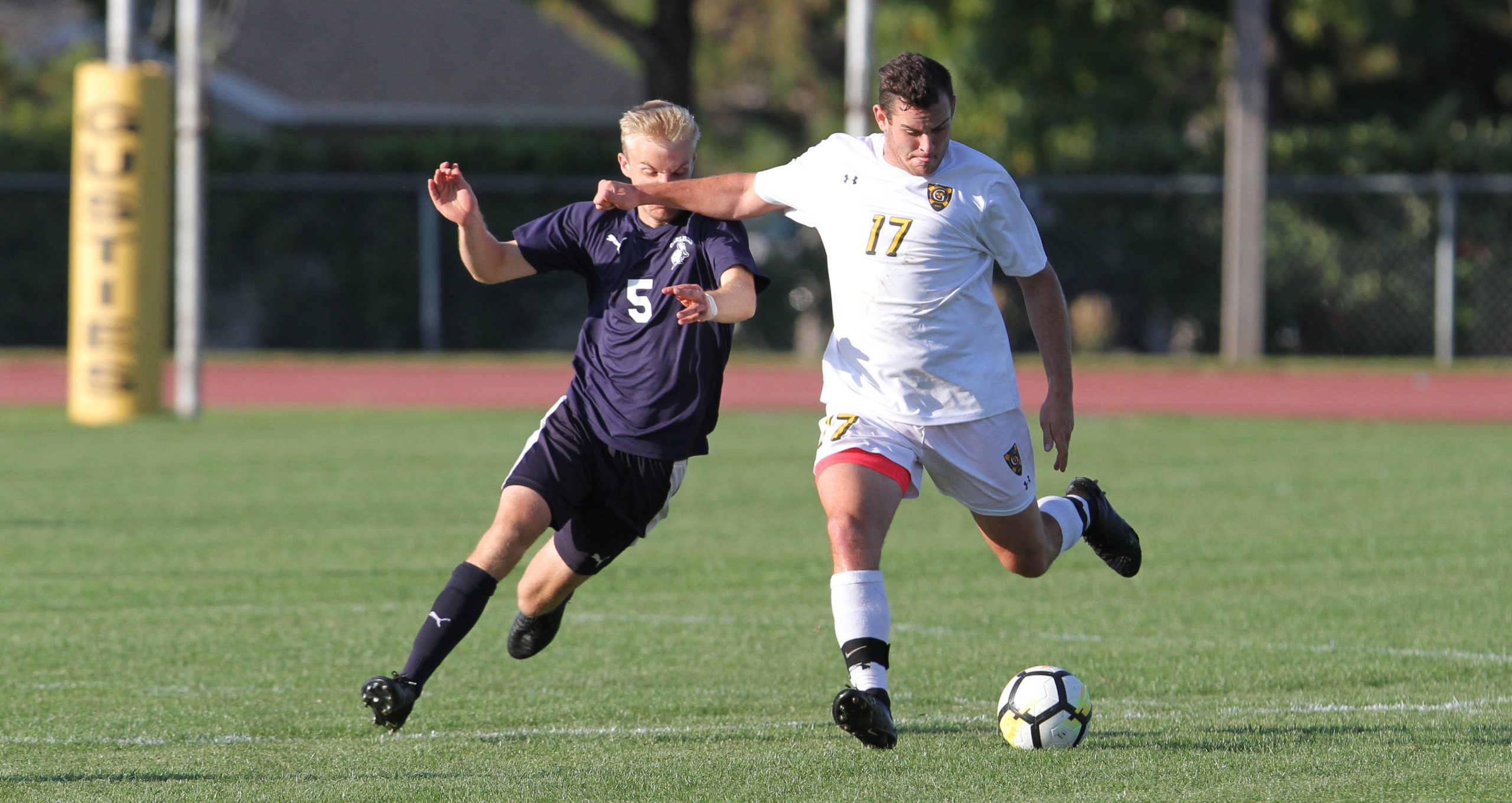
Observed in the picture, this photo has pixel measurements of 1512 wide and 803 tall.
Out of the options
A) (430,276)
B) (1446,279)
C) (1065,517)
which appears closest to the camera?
(1065,517)

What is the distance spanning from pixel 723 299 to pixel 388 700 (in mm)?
1597

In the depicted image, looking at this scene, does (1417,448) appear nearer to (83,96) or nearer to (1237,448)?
(1237,448)

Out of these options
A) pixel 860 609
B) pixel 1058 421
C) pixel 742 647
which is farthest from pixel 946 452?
pixel 742 647

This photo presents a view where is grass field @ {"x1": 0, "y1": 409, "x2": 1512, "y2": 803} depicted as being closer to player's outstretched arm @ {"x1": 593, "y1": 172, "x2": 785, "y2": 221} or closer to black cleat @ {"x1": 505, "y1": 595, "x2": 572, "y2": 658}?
black cleat @ {"x1": 505, "y1": 595, "x2": 572, "y2": 658}

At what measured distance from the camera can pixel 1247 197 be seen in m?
24.0

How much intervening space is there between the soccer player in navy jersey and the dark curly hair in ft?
2.50

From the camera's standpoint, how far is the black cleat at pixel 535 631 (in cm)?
668

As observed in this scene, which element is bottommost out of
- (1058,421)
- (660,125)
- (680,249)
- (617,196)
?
(1058,421)

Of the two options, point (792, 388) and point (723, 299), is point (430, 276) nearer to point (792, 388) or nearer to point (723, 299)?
point (792, 388)

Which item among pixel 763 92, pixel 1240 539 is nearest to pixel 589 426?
pixel 1240 539

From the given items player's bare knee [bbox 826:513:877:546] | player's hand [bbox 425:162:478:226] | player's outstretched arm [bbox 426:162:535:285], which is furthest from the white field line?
player's hand [bbox 425:162:478:226]

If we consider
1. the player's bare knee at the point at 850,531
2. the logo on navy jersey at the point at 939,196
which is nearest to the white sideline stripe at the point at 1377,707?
the player's bare knee at the point at 850,531

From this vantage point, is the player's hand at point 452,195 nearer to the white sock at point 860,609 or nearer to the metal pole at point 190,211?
the white sock at point 860,609

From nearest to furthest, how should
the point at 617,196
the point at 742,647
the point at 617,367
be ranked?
the point at 617,196 → the point at 617,367 → the point at 742,647
